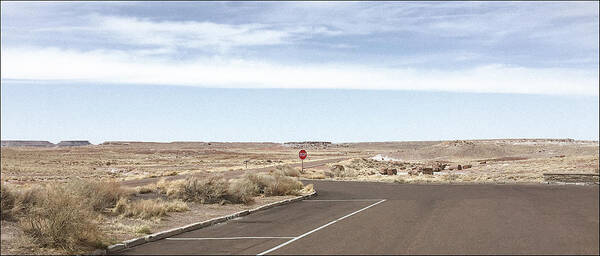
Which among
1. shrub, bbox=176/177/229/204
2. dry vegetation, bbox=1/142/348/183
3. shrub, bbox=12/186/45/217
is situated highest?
shrub, bbox=12/186/45/217

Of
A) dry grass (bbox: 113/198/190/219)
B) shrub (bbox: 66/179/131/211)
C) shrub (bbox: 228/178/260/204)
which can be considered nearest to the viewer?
dry grass (bbox: 113/198/190/219)

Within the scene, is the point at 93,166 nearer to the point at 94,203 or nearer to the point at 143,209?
the point at 94,203

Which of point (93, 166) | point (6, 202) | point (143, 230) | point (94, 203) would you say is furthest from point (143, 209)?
point (93, 166)

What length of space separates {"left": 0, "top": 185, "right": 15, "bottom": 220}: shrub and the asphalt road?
4336 mm

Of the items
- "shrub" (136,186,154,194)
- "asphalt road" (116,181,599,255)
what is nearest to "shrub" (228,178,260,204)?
"asphalt road" (116,181,599,255)

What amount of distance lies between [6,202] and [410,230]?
36.8 ft

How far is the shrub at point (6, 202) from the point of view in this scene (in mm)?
14656

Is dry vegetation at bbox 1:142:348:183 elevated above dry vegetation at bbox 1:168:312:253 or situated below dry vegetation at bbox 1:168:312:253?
below

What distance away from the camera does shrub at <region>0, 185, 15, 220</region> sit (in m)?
14.7

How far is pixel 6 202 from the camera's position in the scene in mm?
15273

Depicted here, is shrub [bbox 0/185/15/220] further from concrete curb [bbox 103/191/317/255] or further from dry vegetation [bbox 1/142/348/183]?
concrete curb [bbox 103/191/317/255]

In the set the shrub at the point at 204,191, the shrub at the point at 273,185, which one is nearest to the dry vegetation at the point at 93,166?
the shrub at the point at 204,191

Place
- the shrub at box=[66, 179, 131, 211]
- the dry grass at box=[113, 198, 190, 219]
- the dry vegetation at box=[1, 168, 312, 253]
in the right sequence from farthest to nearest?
1. the shrub at box=[66, 179, 131, 211]
2. the dry grass at box=[113, 198, 190, 219]
3. the dry vegetation at box=[1, 168, 312, 253]

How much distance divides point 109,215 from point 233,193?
6.71 meters
